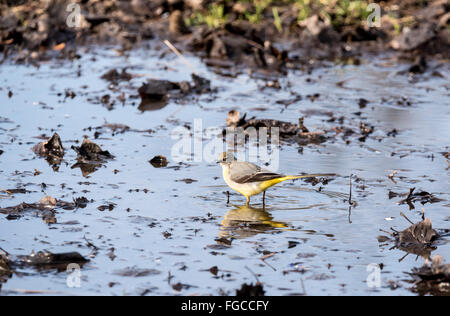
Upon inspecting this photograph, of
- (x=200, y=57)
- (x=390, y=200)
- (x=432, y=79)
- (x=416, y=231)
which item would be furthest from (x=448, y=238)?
(x=200, y=57)

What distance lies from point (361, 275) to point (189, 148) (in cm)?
380

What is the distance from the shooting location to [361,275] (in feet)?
18.2

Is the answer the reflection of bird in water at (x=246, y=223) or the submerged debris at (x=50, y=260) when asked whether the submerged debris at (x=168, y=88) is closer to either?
the reflection of bird in water at (x=246, y=223)

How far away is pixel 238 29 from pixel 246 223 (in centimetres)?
749

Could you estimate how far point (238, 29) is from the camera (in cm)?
1365

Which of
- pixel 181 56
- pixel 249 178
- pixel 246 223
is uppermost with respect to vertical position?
pixel 181 56

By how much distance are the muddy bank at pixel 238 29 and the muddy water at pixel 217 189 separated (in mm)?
1048

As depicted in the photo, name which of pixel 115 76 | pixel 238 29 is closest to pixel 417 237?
pixel 115 76

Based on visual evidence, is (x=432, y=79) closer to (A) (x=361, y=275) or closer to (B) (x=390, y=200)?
(B) (x=390, y=200)

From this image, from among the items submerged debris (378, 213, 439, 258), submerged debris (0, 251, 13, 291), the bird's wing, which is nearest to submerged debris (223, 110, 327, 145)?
the bird's wing

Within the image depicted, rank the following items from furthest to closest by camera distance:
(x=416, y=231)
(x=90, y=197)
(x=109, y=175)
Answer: (x=109, y=175), (x=90, y=197), (x=416, y=231)

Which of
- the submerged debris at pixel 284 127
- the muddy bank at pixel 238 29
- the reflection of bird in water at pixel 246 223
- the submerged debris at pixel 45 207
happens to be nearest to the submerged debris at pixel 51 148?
the submerged debris at pixel 45 207

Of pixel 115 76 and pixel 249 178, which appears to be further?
pixel 115 76

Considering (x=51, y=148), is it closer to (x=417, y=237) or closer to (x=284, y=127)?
(x=284, y=127)
